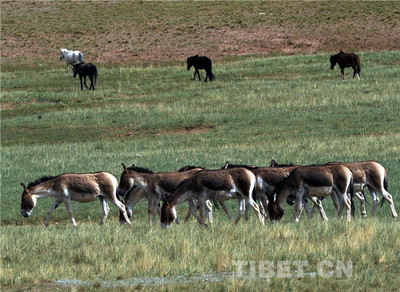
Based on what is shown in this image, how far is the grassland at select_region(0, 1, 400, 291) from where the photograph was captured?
11547mm

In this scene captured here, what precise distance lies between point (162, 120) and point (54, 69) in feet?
75.2

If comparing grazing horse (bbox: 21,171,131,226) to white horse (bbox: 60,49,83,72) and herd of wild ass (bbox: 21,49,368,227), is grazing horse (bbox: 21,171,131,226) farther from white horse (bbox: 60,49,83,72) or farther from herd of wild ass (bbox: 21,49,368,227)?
white horse (bbox: 60,49,83,72)

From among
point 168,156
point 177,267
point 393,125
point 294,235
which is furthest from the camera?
point 393,125

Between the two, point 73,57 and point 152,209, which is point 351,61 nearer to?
point 73,57

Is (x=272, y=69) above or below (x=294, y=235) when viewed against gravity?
below

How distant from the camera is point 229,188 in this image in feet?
51.5

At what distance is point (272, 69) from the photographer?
51062 mm

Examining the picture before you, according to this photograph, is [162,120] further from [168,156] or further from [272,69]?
[272,69]

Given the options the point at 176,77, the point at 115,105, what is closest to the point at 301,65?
the point at 176,77

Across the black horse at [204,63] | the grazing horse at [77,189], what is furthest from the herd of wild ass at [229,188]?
the black horse at [204,63]

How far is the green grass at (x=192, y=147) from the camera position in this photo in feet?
38.1

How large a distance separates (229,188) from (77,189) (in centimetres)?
380

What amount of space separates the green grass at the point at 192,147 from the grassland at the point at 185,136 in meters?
0.05

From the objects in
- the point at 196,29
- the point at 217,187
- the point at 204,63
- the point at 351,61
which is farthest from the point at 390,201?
the point at 196,29
